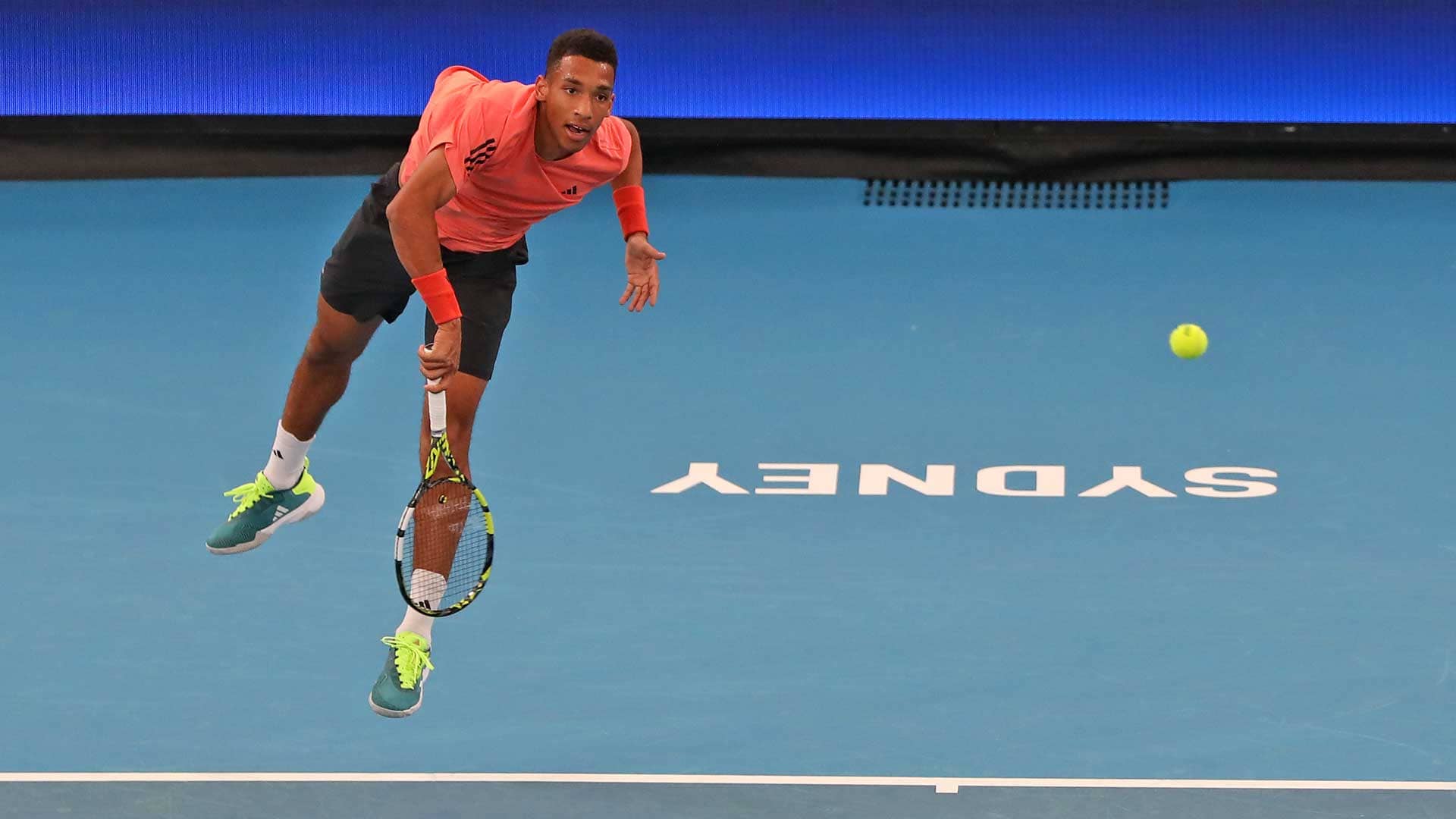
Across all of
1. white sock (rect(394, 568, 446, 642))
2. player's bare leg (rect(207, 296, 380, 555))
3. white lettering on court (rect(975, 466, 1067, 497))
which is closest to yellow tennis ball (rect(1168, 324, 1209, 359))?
white lettering on court (rect(975, 466, 1067, 497))

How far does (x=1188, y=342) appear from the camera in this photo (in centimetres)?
1103

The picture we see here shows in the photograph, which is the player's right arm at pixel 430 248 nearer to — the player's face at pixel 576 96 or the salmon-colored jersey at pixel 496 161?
the salmon-colored jersey at pixel 496 161

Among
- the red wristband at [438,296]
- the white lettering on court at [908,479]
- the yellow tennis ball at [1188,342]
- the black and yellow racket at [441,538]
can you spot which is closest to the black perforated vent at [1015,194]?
the yellow tennis ball at [1188,342]

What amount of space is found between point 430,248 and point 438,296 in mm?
135

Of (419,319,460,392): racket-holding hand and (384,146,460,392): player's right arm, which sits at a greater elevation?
(384,146,460,392): player's right arm

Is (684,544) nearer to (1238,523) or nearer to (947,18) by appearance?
(1238,523)

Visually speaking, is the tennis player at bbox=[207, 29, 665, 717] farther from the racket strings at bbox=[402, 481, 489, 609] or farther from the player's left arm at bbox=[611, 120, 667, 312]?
the racket strings at bbox=[402, 481, 489, 609]

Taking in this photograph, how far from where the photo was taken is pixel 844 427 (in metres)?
10.5

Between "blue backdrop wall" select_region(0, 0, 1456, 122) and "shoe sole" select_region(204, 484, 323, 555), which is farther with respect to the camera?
"blue backdrop wall" select_region(0, 0, 1456, 122)

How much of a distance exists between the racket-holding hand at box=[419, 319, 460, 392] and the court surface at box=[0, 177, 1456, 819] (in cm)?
152

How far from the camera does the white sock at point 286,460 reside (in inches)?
327

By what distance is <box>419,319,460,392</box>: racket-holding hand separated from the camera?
22.7 feet

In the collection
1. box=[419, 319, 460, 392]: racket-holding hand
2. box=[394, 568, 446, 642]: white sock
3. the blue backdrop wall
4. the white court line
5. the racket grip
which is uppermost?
the blue backdrop wall

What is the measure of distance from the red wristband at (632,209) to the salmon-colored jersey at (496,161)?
0.34 feet
